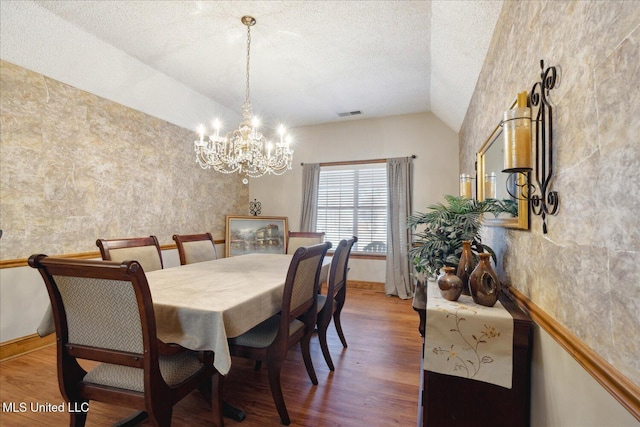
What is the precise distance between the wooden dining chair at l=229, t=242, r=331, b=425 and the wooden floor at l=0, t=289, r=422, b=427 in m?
0.23

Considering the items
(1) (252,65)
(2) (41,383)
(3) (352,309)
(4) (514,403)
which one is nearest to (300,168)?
(1) (252,65)

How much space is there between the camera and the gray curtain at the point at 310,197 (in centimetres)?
515

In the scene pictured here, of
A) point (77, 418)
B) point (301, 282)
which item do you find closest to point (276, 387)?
point (301, 282)

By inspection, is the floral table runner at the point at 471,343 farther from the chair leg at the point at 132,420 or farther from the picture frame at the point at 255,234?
the picture frame at the point at 255,234

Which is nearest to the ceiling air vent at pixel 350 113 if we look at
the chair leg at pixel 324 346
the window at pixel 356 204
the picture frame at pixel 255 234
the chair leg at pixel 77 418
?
the window at pixel 356 204

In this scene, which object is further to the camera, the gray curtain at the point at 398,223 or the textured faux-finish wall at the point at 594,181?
the gray curtain at the point at 398,223

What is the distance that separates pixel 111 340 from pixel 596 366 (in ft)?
5.37

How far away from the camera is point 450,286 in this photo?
54.3 inches

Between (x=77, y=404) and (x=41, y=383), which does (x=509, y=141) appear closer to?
(x=77, y=404)

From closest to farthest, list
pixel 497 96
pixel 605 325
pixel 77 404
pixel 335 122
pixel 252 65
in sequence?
pixel 605 325
pixel 77 404
pixel 497 96
pixel 252 65
pixel 335 122

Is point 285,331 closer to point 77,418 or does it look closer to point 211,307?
point 211,307

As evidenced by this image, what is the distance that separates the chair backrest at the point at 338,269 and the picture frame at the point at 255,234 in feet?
7.41

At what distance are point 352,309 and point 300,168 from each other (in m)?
2.64

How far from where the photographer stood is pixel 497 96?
196 cm
